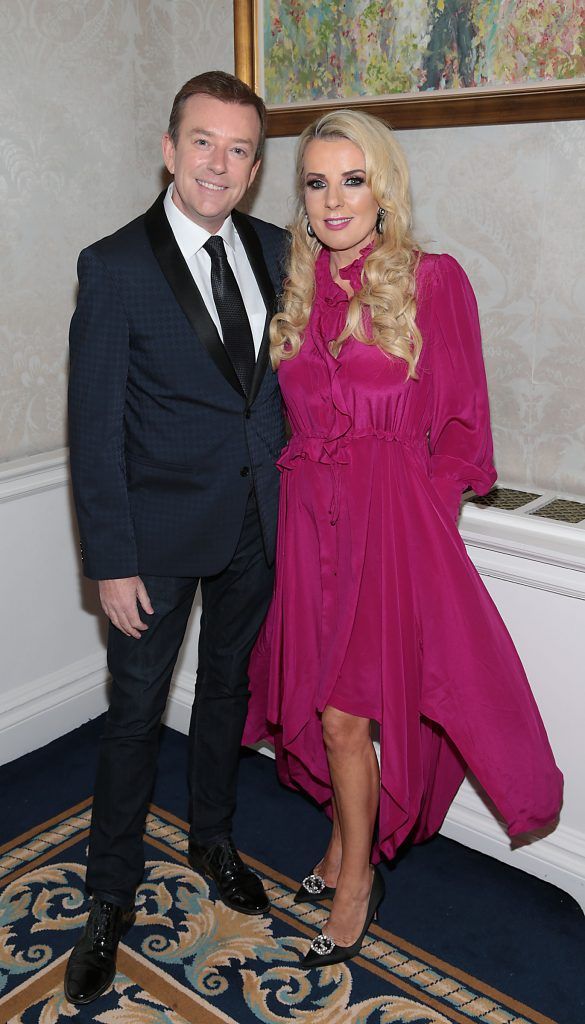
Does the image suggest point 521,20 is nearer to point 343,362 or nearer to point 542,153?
point 542,153

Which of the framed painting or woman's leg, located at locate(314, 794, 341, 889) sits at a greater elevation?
the framed painting

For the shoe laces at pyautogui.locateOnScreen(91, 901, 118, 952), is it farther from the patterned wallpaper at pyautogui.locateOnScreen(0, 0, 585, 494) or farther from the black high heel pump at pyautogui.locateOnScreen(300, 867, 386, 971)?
the patterned wallpaper at pyautogui.locateOnScreen(0, 0, 585, 494)

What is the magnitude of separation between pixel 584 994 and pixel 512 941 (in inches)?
8.2

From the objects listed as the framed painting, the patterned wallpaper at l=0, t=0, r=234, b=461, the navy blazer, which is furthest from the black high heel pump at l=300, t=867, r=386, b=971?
the framed painting

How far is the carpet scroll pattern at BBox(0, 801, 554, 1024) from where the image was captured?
2.08 meters

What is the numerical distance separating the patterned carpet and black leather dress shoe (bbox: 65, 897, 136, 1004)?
0.04 meters

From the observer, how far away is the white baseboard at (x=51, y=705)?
3.01m

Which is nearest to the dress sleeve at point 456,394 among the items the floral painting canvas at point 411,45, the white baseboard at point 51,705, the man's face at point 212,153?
the man's face at point 212,153

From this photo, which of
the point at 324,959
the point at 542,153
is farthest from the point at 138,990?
the point at 542,153

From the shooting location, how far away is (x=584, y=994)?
2.12 m

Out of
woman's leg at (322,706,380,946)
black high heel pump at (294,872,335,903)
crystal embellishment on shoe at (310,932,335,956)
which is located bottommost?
black high heel pump at (294,872,335,903)

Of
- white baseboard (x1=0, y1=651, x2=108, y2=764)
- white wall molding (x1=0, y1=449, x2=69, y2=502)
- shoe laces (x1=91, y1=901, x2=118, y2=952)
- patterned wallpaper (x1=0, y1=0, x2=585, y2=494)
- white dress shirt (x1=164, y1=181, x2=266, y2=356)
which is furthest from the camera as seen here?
white baseboard (x1=0, y1=651, x2=108, y2=764)

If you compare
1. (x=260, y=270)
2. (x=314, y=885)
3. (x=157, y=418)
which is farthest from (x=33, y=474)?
(x=314, y=885)

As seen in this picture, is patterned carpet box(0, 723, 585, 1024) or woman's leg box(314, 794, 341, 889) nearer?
patterned carpet box(0, 723, 585, 1024)
